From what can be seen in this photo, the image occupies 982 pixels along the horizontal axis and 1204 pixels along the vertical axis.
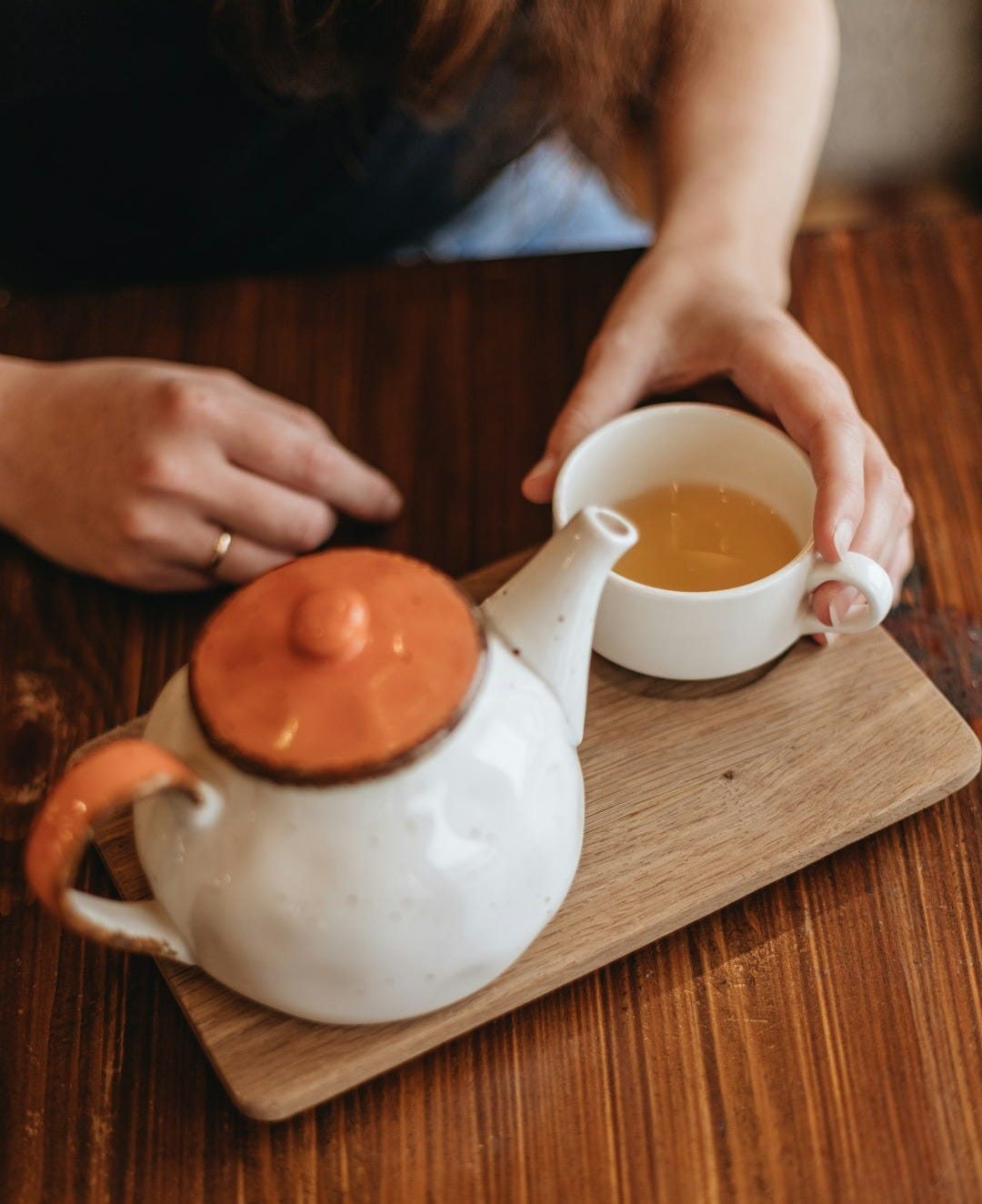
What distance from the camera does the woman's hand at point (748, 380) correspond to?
0.74 meters

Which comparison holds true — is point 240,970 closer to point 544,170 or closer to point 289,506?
point 289,506

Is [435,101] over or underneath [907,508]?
over

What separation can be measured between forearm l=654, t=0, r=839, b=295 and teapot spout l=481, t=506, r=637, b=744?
1.66ft

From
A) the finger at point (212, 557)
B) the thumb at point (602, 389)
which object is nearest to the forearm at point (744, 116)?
the thumb at point (602, 389)


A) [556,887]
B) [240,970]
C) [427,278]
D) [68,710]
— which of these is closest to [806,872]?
[556,887]

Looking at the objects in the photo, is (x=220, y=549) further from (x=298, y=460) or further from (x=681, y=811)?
(x=681, y=811)

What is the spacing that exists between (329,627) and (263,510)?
14.4 inches

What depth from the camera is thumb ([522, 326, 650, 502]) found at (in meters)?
0.86

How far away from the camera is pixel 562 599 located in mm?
595

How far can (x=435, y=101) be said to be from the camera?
3.23 ft

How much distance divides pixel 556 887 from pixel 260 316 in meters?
0.70

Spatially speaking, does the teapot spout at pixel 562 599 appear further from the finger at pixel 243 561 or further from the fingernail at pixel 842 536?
the finger at pixel 243 561

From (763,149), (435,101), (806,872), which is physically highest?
(435,101)

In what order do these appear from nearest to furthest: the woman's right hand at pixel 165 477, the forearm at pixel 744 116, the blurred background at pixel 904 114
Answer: the woman's right hand at pixel 165 477 < the forearm at pixel 744 116 < the blurred background at pixel 904 114
